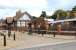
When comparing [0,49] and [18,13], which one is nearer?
[0,49]

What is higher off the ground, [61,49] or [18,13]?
[18,13]

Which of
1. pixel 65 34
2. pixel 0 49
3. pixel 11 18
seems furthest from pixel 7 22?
pixel 0 49

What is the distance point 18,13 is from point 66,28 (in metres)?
53.2

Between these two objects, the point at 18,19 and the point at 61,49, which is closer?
the point at 61,49

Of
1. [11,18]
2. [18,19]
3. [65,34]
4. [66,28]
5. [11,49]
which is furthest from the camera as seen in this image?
[11,18]

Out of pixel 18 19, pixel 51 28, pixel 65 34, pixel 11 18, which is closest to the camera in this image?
pixel 65 34

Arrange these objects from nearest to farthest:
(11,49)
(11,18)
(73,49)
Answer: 1. (73,49)
2. (11,49)
3. (11,18)

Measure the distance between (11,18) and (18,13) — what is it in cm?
397

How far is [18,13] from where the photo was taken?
105438mm

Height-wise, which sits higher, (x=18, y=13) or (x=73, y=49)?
(x=18, y=13)

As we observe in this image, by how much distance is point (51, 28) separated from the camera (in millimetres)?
57281

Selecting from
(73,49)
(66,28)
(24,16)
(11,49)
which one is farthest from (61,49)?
(24,16)

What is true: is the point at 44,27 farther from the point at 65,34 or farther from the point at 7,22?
the point at 7,22

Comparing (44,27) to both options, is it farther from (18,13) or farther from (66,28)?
(18,13)
